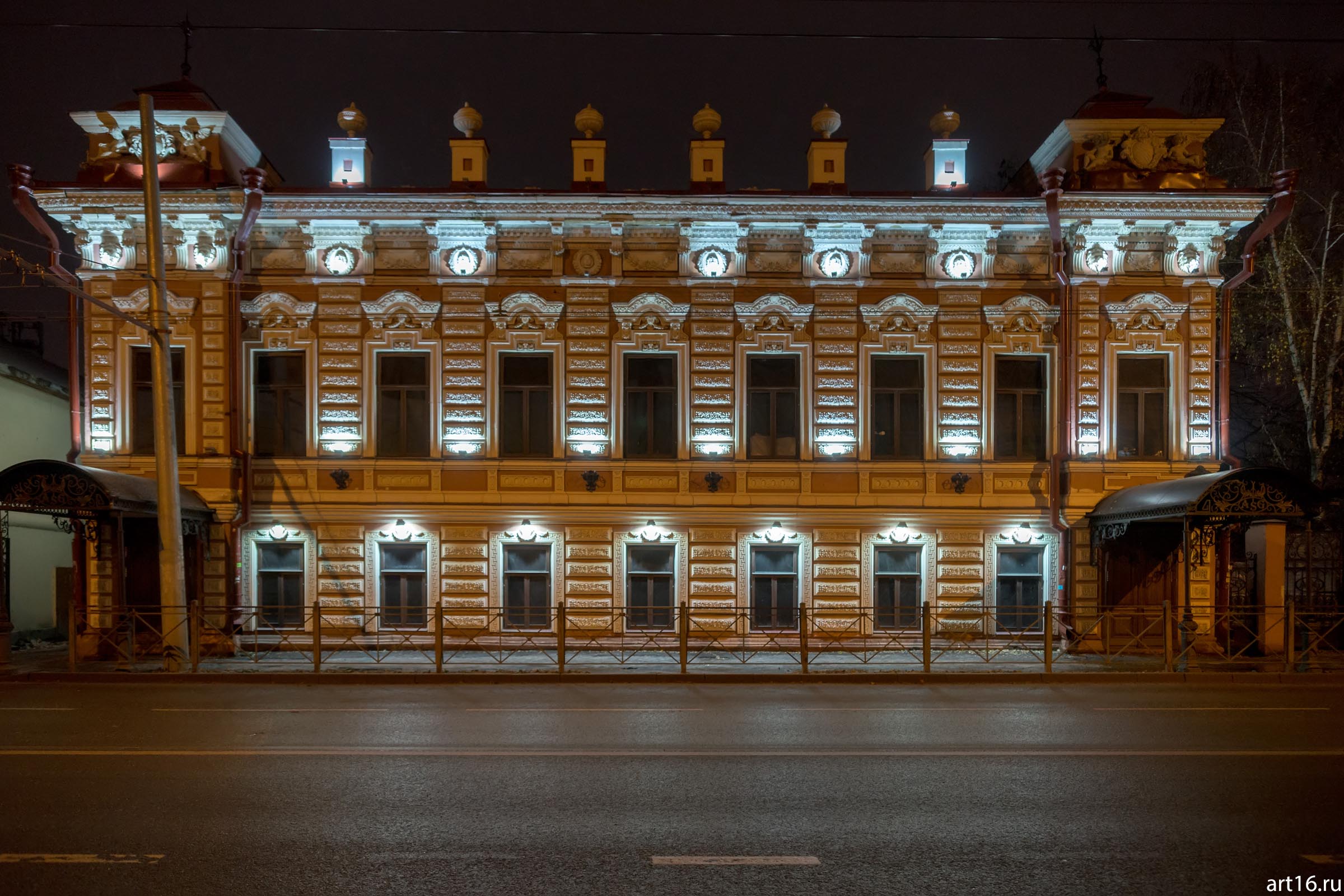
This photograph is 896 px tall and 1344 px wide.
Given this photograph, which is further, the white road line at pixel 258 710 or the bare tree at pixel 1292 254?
the bare tree at pixel 1292 254

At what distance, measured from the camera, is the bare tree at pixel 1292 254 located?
2234cm

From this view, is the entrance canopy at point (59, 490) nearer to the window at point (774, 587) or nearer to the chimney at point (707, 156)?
the window at point (774, 587)

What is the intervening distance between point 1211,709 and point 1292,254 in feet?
48.0

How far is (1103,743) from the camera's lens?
10289 millimetres

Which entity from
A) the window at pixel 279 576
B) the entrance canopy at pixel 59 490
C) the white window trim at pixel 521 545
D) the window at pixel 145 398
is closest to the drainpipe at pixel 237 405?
the window at pixel 279 576

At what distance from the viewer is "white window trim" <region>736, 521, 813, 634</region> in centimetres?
1988

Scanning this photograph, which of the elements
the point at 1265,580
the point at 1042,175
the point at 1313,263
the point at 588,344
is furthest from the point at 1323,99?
the point at 588,344

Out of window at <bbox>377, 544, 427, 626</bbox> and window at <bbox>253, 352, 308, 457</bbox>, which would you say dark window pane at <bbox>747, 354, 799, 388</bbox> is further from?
window at <bbox>253, 352, 308, 457</bbox>

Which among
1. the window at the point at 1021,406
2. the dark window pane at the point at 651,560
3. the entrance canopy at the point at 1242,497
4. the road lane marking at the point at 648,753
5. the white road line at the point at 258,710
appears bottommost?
the white road line at the point at 258,710

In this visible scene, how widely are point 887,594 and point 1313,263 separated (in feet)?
45.3

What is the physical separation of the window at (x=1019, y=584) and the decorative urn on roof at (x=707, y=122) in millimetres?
10542

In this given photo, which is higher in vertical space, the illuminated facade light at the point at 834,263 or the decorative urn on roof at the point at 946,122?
the decorative urn on roof at the point at 946,122

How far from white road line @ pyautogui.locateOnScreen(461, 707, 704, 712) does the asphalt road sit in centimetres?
10

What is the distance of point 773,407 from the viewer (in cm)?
2019
